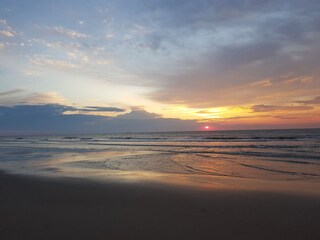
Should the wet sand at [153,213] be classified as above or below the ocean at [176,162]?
below

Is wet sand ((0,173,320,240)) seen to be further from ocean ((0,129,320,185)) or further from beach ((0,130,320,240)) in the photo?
ocean ((0,129,320,185))

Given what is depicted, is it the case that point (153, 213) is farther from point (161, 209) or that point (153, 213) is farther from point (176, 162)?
point (176, 162)

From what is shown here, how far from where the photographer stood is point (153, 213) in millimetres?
7113

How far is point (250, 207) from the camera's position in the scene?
7.65 metres

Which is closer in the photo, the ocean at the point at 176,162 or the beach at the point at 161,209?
the beach at the point at 161,209

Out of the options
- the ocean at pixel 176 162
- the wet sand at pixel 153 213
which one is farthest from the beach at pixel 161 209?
the ocean at pixel 176 162

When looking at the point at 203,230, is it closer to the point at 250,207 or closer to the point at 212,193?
the point at 250,207

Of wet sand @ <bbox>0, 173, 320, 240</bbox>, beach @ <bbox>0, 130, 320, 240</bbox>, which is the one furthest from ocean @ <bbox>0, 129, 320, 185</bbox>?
wet sand @ <bbox>0, 173, 320, 240</bbox>

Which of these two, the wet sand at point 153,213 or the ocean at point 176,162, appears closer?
the wet sand at point 153,213

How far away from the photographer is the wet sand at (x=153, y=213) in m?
5.77

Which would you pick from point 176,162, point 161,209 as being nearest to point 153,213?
point 161,209

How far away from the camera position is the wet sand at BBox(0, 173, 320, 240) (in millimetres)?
5766

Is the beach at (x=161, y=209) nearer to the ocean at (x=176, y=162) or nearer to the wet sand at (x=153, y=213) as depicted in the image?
the wet sand at (x=153, y=213)

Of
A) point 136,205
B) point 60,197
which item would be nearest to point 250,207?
point 136,205
